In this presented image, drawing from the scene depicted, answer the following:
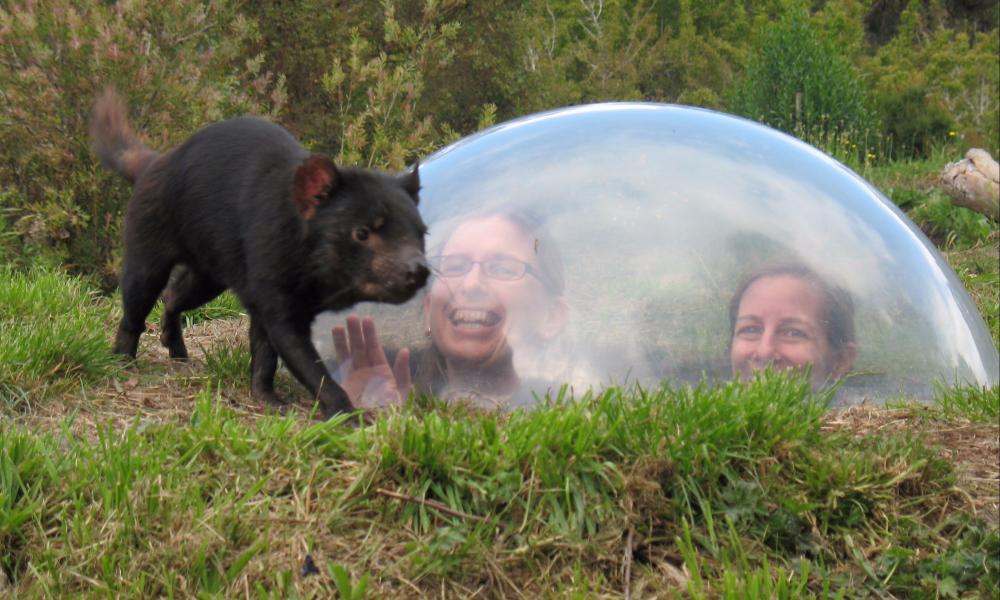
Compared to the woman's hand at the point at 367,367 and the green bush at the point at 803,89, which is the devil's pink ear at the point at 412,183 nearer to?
the woman's hand at the point at 367,367

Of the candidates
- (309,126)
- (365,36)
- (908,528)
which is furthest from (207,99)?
(908,528)

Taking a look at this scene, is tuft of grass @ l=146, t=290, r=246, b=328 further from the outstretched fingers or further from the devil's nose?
the devil's nose

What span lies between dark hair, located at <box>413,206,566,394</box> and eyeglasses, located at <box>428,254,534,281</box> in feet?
0.21

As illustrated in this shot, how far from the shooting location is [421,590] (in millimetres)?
2705

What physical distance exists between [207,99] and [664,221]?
4.34 metres

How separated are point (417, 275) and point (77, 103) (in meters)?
4.36

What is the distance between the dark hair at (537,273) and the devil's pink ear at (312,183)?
2.05 ft

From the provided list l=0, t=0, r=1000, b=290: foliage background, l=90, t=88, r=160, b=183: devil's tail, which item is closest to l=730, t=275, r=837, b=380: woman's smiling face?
l=90, t=88, r=160, b=183: devil's tail

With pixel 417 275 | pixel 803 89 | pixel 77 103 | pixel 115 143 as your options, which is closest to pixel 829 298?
pixel 417 275

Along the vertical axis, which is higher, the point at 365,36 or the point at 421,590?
the point at 365,36

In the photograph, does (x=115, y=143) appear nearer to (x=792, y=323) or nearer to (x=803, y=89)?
(x=792, y=323)

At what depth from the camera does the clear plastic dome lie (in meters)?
3.68

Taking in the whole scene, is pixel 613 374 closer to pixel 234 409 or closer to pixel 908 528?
pixel 908 528

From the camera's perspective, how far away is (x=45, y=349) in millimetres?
3977
